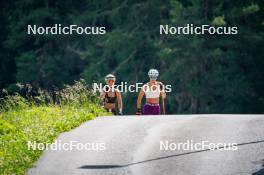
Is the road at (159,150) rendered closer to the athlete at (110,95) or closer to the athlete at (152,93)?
the athlete at (152,93)

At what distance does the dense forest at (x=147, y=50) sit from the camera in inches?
1549

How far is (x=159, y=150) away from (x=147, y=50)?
29.4 metres

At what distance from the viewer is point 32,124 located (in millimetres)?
15977

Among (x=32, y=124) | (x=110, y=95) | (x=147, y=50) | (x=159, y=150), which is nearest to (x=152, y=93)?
(x=110, y=95)

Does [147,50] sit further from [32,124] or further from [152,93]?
[32,124]

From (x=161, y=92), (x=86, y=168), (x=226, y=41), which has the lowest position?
(x=86, y=168)

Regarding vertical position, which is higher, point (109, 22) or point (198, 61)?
point (109, 22)

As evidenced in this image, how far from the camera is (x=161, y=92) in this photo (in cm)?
1858

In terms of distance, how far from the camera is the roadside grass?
13.3 m

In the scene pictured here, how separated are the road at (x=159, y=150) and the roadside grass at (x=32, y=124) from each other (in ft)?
0.82

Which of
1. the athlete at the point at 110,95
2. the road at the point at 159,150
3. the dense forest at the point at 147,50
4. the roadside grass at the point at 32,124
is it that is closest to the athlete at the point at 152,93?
the athlete at the point at 110,95

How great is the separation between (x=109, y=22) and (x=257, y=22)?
33.1ft

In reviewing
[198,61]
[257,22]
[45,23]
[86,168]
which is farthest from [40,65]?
[86,168]

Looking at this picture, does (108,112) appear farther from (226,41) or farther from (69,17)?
(69,17)
